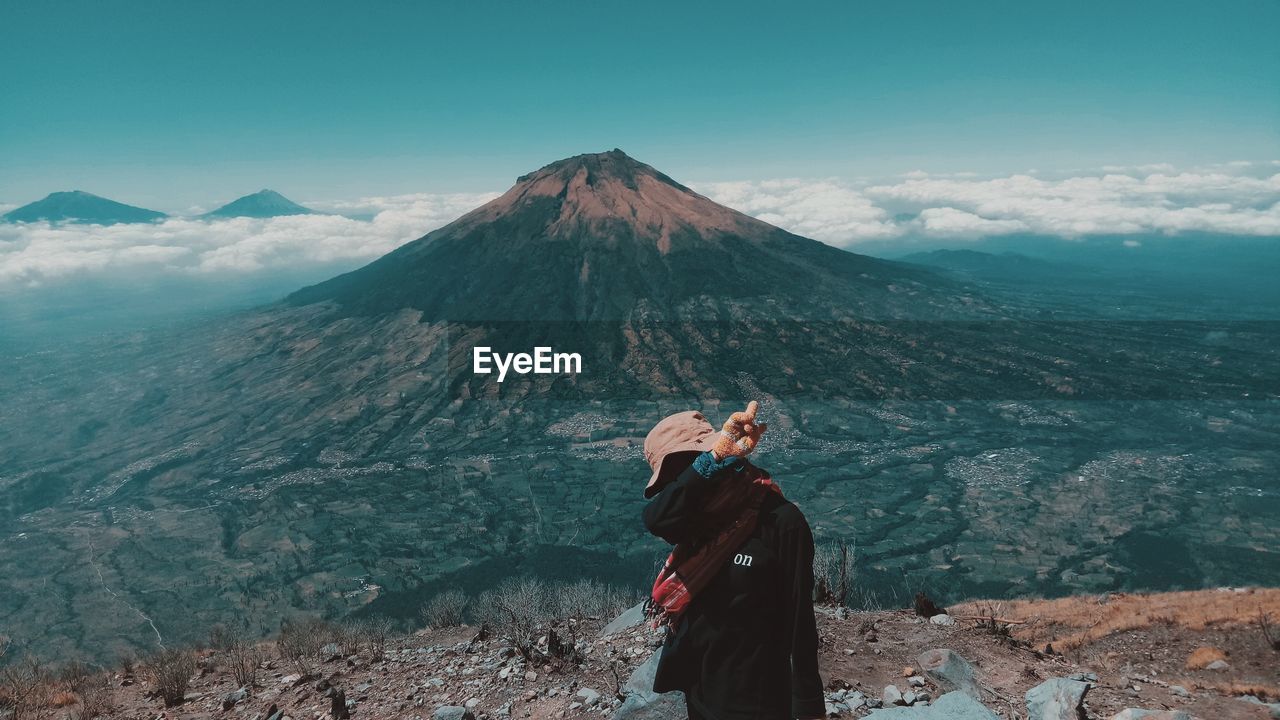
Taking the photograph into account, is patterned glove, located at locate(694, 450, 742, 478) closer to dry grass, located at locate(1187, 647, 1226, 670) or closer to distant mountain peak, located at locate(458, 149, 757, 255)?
dry grass, located at locate(1187, 647, 1226, 670)

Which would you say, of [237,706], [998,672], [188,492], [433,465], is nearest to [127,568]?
[188,492]

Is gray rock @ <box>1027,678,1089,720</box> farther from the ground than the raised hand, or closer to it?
closer to it

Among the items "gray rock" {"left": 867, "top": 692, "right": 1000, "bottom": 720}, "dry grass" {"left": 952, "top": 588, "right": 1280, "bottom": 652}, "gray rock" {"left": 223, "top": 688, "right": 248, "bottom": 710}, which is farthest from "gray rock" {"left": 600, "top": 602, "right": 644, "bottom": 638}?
"dry grass" {"left": 952, "top": 588, "right": 1280, "bottom": 652}

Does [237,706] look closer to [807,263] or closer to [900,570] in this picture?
[900,570]

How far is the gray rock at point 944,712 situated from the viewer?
6.09 meters

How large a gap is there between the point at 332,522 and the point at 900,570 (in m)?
83.6

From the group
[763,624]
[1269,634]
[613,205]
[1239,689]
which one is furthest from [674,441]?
[613,205]

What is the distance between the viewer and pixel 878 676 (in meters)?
8.62

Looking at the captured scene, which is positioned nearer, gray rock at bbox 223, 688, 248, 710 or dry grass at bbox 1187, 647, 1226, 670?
dry grass at bbox 1187, 647, 1226, 670

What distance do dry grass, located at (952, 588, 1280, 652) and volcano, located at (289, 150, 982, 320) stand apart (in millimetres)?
135719

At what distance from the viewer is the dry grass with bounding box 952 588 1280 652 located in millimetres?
10898

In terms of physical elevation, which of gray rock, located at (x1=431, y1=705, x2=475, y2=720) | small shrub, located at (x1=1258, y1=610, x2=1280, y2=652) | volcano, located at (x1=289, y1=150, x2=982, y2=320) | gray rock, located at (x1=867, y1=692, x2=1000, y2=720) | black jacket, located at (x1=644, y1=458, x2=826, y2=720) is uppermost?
volcano, located at (x1=289, y1=150, x2=982, y2=320)

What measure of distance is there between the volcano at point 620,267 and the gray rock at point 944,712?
5651 inches

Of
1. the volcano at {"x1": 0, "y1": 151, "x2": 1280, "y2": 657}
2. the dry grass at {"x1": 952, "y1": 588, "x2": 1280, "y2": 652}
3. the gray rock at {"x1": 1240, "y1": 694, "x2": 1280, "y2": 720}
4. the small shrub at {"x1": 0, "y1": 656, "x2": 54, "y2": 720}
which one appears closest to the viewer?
the gray rock at {"x1": 1240, "y1": 694, "x2": 1280, "y2": 720}
